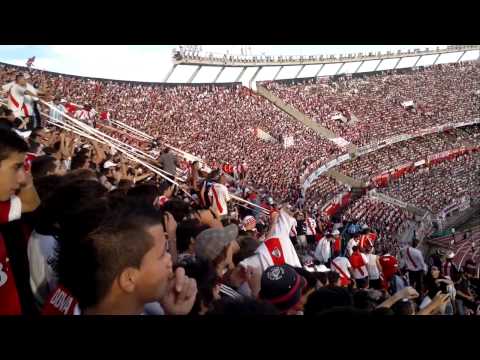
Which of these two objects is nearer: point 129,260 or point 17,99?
point 129,260

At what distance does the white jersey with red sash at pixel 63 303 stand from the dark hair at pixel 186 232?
755 millimetres

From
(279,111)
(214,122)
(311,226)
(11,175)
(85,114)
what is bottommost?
(11,175)

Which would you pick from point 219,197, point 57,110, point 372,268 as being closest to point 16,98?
point 57,110

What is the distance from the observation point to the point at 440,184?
623 centimetres

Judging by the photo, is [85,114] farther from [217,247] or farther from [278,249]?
[217,247]

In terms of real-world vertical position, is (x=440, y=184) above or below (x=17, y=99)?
above

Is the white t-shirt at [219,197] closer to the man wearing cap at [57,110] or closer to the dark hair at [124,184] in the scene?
the dark hair at [124,184]

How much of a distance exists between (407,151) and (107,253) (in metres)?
4.89

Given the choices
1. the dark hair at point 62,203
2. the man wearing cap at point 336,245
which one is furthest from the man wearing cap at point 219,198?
the dark hair at point 62,203

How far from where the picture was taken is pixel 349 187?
479 centimetres

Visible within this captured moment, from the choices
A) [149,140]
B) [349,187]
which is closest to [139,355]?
[149,140]

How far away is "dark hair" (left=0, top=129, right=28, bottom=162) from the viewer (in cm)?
175

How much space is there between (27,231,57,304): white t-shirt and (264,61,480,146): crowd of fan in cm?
365
